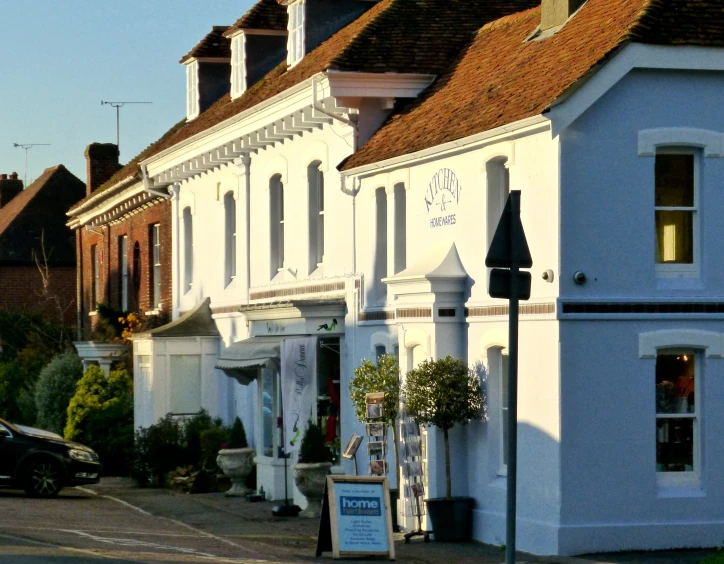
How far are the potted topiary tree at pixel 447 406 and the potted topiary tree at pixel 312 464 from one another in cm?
304

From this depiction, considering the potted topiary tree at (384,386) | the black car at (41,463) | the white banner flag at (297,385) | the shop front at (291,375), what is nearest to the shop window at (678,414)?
the potted topiary tree at (384,386)

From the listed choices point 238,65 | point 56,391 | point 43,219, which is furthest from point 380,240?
point 43,219

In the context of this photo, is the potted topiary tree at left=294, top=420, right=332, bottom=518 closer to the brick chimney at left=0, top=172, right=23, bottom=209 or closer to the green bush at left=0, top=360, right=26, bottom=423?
the green bush at left=0, top=360, right=26, bottom=423

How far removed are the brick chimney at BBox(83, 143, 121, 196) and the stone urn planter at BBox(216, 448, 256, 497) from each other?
19977 millimetres

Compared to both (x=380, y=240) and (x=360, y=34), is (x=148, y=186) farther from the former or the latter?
(x=380, y=240)

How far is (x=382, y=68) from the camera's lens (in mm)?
20812

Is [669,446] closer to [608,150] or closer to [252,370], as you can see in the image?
[608,150]

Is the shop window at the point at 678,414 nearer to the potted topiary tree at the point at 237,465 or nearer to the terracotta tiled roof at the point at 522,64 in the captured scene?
the terracotta tiled roof at the point at 522,64

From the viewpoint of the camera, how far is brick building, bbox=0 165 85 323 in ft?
164

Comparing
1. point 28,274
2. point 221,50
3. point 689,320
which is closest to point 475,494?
point 689,320

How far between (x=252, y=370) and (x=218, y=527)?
4.78m

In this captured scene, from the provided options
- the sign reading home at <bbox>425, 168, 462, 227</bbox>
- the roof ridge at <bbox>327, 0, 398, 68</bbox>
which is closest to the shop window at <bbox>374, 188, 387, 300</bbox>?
the sign reading home at <bbox>425, 168, 462, 227</bbox>

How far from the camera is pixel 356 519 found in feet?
53.8

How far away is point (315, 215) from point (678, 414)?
8.62 metres
